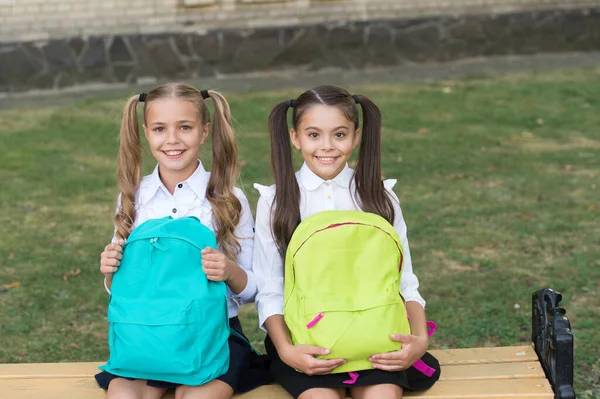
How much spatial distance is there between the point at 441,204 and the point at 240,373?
416cm

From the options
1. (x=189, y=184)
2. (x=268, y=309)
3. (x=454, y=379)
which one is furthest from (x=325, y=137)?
(x=454, y=379)

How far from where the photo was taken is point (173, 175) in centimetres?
393

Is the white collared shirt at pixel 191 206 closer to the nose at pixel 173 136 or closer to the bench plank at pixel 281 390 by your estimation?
the nose at pixel 173 136

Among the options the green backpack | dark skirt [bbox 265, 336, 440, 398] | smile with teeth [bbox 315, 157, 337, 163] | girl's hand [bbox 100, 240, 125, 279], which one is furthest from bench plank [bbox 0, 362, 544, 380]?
smile with teeth [bbox 315, 157, 337, 163]

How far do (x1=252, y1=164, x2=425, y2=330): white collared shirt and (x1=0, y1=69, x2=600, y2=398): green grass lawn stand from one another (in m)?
1.47

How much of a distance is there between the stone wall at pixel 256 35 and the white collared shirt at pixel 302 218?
328 inches

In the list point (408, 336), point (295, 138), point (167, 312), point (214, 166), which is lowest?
point (408, 336)

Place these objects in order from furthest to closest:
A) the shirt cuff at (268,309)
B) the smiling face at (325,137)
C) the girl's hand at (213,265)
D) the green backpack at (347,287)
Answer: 1. the smiling face at (325,137)
2. the shirt cuff at (268,309)
3. the girl's hand at (213,265)
4. the green backpack at (347,287)

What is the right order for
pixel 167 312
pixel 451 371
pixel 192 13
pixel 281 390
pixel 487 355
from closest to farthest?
pixel 167 312 < pixel 281 390 < pixel 451 371 < pixel 487 355 < pixel 192 13

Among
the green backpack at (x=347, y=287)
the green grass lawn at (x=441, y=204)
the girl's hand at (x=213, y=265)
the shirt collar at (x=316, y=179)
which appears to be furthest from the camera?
the green grass lawn at (x=441, y=204)

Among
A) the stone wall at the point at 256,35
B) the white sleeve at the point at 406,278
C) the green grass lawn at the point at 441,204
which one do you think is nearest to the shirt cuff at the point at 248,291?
the white sleeve at the point at 406,278

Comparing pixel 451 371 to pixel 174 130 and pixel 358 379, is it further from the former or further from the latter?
pixel 174 130

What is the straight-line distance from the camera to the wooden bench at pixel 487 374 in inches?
138

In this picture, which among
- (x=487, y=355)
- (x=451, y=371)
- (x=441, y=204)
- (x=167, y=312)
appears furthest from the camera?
(x=441, y=204)
